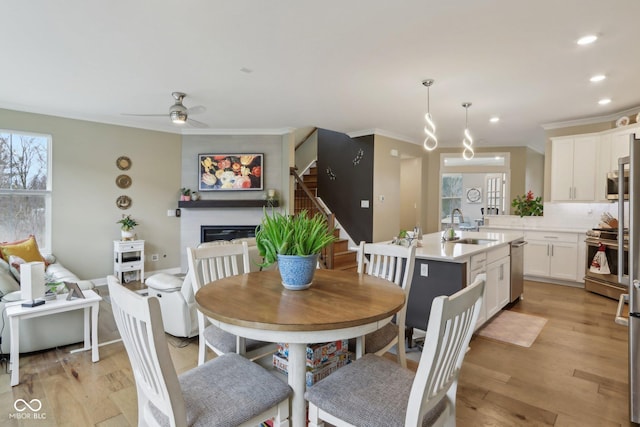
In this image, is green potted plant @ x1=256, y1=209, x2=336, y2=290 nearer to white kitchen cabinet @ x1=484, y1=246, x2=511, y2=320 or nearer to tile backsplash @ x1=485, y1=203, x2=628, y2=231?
white kitchen cabinet @ x1=484, y1=246, x2=511, y2=320

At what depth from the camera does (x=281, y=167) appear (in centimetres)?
617

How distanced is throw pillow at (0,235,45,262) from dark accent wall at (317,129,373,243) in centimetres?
472

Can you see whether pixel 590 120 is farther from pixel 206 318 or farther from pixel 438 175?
pixel 206 318

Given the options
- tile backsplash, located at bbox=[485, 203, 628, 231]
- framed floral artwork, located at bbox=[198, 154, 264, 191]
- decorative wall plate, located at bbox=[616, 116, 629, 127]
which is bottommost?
tile backsplash, located at bbox=[485, 203, 628, 231]

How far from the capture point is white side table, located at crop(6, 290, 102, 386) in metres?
2.36

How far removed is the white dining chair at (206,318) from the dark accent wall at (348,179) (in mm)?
4127

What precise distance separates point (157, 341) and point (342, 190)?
5.86 meters

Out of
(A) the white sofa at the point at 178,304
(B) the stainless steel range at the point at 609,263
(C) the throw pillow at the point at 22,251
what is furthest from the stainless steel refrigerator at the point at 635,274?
(C) the throw pillow at the point at 22,251

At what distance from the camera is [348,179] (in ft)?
21.7

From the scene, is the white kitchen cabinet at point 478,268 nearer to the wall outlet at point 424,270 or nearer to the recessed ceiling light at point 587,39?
the wall outlet at point 424,270

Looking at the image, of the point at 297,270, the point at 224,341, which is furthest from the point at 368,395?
the point at 224,341

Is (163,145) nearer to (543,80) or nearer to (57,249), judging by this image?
(57,249)

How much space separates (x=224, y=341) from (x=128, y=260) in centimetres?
432

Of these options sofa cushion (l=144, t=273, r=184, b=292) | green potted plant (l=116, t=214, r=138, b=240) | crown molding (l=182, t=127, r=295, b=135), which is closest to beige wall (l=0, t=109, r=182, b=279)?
green potted plant (l=116, t=214, r=138, b=240)
